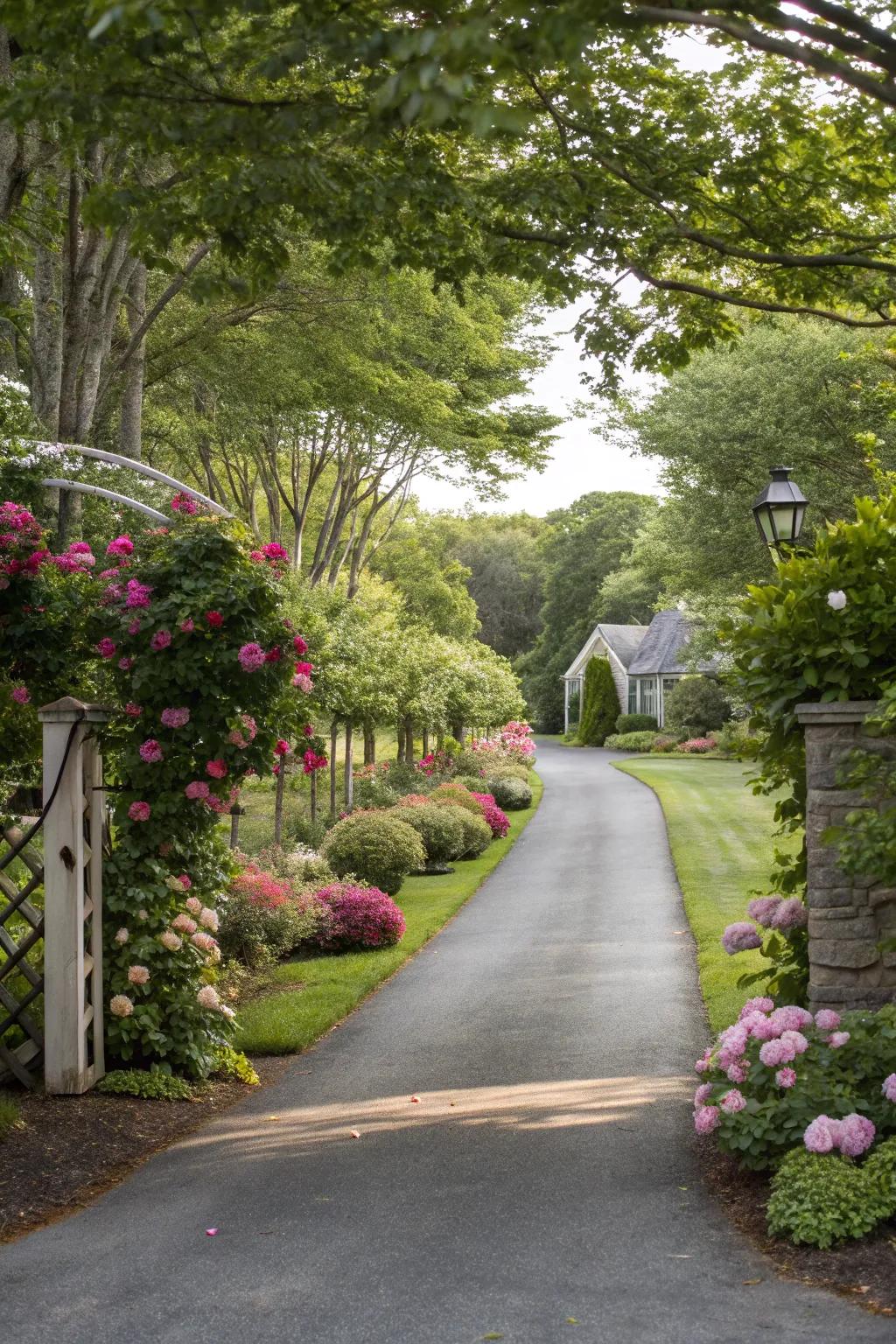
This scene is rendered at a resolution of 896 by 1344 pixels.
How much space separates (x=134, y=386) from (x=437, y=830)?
8.55m

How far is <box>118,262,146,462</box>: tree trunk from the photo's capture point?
14.1 m

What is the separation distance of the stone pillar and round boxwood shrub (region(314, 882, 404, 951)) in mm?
7179

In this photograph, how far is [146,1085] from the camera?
771 centimetres

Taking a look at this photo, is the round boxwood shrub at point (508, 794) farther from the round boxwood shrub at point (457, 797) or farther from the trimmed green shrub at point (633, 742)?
the trimmed green shrub at point (633, 742)

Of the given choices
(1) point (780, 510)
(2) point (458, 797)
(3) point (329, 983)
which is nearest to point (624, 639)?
(2) point (458, 797)

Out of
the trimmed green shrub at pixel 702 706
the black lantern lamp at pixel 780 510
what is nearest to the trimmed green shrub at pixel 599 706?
the trimmed green shrub at pixel 702 706

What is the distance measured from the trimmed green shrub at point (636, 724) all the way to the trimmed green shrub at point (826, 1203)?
46.7 meters

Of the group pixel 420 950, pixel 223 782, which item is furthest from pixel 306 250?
pixel 223 782

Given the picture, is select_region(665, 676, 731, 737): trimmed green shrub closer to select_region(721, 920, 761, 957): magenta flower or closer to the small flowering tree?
the small flowering tree

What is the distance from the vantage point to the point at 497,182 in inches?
282

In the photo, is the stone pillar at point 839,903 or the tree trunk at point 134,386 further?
the tree trunk at point 134,386

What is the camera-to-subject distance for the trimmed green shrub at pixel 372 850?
1571cm

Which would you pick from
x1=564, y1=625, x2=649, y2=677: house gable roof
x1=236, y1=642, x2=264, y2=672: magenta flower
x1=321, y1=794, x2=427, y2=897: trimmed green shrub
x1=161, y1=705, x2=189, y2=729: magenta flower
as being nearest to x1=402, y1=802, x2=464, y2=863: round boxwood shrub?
x1=321, y1=794, x2=427, y2=897: trimmed green shrub

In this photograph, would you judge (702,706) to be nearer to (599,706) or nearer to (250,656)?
(599,706)
